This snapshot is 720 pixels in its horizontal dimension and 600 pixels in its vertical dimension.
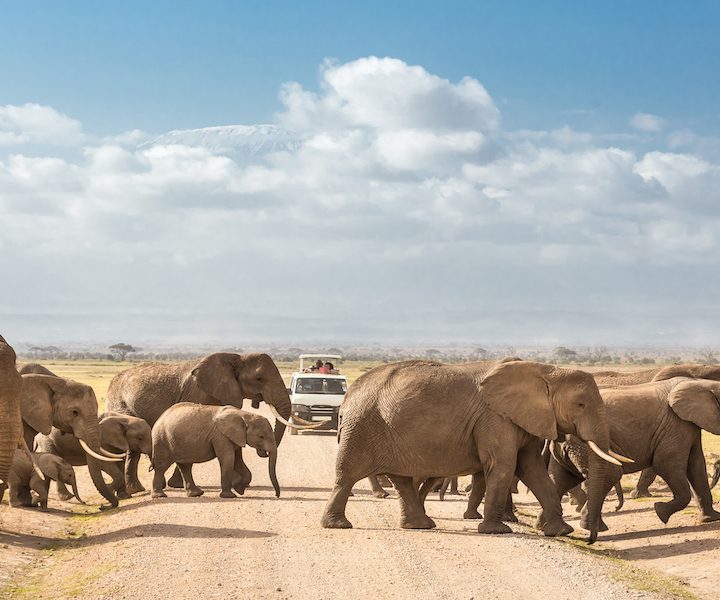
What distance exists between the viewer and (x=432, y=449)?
16594 millimetres

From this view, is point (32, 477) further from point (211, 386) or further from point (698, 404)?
point (698, 404)

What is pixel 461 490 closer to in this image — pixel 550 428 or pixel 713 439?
pixel 550 428

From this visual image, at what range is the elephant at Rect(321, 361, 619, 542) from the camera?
16375 millimetres

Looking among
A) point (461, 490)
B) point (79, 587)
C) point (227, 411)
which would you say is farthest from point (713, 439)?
point (79, 587)

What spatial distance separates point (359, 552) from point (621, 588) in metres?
3.22

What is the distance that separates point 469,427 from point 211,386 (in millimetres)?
9857

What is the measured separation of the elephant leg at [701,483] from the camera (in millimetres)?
18188

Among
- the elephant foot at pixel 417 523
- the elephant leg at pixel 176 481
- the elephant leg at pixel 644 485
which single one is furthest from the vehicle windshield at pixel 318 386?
the elephant foot at pixel 417 523

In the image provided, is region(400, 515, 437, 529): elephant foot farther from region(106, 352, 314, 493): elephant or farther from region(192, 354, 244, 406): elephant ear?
region(192, 354, 244, 406): elephant ear

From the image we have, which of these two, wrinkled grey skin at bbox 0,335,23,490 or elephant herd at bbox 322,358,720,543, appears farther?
elephant herd at bbox 322,358,720,543

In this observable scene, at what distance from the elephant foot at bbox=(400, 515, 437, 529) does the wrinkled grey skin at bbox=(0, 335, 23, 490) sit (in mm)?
5308

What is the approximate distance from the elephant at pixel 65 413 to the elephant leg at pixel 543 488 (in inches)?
268

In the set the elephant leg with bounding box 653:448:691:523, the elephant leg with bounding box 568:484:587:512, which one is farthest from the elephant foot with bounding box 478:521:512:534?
the elephant leg with bounding box 568:484:587:512

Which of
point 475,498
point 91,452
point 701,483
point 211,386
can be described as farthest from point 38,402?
point 701,483
